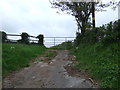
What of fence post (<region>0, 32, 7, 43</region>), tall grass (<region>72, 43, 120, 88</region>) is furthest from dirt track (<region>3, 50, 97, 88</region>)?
fence post (<region>0, 32, 7, 43</region>)

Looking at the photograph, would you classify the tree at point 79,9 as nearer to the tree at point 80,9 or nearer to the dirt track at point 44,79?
the tree at point 80,9

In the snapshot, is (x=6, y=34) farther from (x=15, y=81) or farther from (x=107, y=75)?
(x=107, y=75)

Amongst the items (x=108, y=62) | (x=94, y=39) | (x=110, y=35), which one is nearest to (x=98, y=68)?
(x=108, y=62)

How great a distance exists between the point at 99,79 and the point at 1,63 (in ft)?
17.7

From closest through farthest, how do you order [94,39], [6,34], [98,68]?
[98,68], [94,39], [6,34]

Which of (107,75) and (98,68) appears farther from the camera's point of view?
(98,68)

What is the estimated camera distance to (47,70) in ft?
42.0

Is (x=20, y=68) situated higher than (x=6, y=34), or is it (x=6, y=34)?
(x=6, y=34)

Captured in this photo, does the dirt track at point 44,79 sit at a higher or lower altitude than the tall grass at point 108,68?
lower

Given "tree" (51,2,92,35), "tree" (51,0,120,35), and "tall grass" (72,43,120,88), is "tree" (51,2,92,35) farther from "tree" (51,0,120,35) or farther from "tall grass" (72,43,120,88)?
"tall grass" (72,43,120,88)

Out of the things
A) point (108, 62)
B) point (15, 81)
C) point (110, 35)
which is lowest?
point (15, 81)

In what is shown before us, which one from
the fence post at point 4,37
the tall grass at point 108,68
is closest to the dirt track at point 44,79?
the tall grass at point 108,68

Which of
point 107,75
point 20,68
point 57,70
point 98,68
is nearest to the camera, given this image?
point 107,75

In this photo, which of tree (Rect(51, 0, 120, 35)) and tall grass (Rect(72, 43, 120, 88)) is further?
tree (Rect(51, 0, 120, 35))
